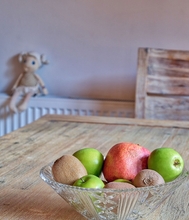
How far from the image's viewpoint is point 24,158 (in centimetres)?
111

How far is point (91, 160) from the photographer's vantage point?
73 centimetres

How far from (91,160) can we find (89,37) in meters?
1.85

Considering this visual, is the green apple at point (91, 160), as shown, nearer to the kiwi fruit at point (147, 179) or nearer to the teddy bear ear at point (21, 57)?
the kiwi fruit at point (147, 179)

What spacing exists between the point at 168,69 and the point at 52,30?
838 millimetres

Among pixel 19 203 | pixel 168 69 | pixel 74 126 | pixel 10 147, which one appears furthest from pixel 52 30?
pixel 19 203

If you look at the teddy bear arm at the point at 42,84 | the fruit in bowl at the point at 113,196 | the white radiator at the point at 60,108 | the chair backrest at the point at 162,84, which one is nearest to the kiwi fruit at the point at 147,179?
the fruit in bowl at the point at 113,196

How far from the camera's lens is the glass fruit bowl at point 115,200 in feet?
2.03

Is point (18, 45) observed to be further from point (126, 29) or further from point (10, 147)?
point (10, 147)

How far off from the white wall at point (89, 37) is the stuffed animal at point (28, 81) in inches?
2.5

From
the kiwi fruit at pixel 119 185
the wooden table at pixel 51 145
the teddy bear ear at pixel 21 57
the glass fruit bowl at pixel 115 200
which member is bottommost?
the wooden table at pixel 51 145

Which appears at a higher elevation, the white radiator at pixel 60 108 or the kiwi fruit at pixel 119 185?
the kiwi fruit at pixel 119 185

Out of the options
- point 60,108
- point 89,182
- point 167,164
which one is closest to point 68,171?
point 89,182

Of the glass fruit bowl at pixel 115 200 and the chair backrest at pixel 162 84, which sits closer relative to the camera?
the glass fruit bowl at pixel 115 200

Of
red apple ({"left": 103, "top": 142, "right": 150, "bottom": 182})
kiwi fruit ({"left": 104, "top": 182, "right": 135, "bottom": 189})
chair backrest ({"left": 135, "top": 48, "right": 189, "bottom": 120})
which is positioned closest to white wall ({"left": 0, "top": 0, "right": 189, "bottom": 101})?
chair backrest ({"left": 135, "top": 48, "right": 189, "bottom": 120})
